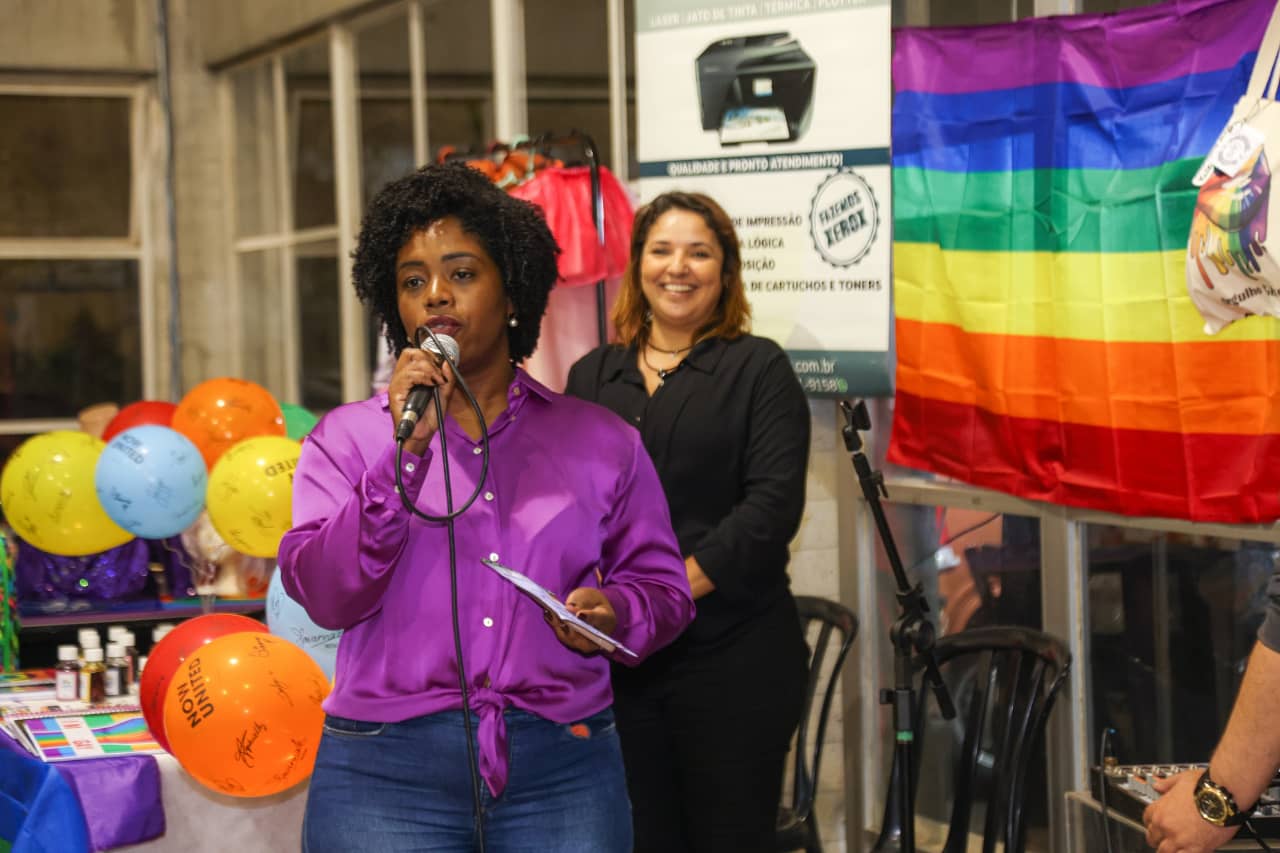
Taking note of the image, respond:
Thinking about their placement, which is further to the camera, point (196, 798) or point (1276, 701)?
point (196, 798)

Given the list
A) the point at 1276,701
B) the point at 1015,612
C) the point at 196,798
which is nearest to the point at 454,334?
the point at 1276,701

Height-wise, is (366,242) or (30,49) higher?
(30,49)

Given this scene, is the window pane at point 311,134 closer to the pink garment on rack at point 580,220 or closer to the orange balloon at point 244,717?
the pink garment on rack at point 580,220

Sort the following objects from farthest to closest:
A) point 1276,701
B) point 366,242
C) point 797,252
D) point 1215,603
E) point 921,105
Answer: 1. point 797,252
2. point 921,105
3. point 1215,603
4. point 366,242
5. point 1276,701

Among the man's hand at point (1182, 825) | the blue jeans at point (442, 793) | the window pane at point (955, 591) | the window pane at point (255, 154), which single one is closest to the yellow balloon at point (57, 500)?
A: the window pane at point (955, 591)

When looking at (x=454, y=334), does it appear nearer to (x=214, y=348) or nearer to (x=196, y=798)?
(x=196, y=798)

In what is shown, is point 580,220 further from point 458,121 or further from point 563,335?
point 458,121

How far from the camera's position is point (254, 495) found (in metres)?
3.44

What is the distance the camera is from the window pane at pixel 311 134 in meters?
6.55

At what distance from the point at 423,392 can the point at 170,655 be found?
4.19 feet

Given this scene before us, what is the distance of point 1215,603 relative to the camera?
309 cm

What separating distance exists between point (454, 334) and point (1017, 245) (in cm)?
181

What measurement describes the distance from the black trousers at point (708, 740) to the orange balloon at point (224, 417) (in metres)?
1.82
